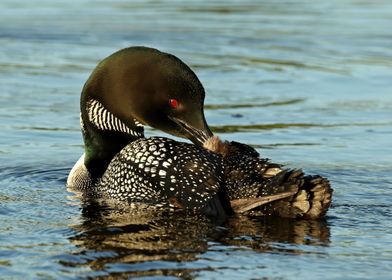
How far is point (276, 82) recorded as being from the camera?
12.3 metres

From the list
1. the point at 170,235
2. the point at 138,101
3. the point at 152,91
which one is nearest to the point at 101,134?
the point at 138,101

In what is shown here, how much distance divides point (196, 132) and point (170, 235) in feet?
3.51

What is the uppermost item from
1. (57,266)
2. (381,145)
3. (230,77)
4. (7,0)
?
(7,0)

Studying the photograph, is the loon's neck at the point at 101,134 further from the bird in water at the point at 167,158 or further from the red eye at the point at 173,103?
the red eye at the point at 173,103

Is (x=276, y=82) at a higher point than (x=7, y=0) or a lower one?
lower

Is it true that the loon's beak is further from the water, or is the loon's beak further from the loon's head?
the water

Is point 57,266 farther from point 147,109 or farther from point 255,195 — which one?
point 147,109

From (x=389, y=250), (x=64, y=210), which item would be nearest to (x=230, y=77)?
(x=64, y=210)

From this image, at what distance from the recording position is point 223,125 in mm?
10312

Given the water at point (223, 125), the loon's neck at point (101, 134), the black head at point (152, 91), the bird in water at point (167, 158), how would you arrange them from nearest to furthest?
the water at point (223, 125) < the bird in water at point (167, 158) < the black head at point (152, 91) < the loon's neck at point (101, 134)

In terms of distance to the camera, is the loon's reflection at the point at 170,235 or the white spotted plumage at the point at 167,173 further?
the white spotted plumage at the point at 167,173

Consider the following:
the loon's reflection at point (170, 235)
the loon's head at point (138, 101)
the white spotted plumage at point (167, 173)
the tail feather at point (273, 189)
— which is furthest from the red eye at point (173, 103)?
the loon's reflection at point (170, 235)

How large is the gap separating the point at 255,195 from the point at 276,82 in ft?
19.0

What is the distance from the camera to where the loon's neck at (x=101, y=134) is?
782cm
